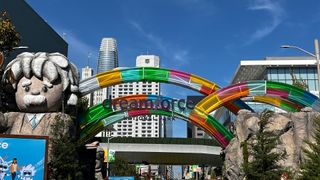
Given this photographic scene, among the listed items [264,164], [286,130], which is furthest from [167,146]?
[264,164]

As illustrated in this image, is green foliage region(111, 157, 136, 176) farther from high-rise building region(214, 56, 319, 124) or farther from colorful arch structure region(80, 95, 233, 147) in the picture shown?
colorful arch structure region(80, 95, 233, 147)

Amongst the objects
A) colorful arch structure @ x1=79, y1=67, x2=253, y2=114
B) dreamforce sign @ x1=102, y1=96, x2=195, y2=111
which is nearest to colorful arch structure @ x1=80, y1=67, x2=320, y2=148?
colorful arch structure @ x1=79, y1=67, x2=253, y2=114

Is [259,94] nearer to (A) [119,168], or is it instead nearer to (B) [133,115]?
(B) [133,115]

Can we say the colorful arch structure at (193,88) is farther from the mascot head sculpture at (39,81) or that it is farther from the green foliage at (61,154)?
the green foliage at (61,154)

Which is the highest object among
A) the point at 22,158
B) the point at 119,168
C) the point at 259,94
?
the point at 259,94

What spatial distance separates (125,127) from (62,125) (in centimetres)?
12031

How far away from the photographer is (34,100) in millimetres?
33625

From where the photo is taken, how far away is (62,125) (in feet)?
106

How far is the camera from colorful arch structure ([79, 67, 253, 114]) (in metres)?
37.2

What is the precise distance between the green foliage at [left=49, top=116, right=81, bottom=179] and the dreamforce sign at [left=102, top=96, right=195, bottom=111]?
6566mm

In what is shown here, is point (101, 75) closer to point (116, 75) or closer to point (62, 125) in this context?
point (116, 75)

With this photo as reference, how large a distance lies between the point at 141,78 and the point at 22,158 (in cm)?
2567

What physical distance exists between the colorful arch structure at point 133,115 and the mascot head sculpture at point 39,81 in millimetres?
3794

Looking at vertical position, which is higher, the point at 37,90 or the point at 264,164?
the point at 37,90
